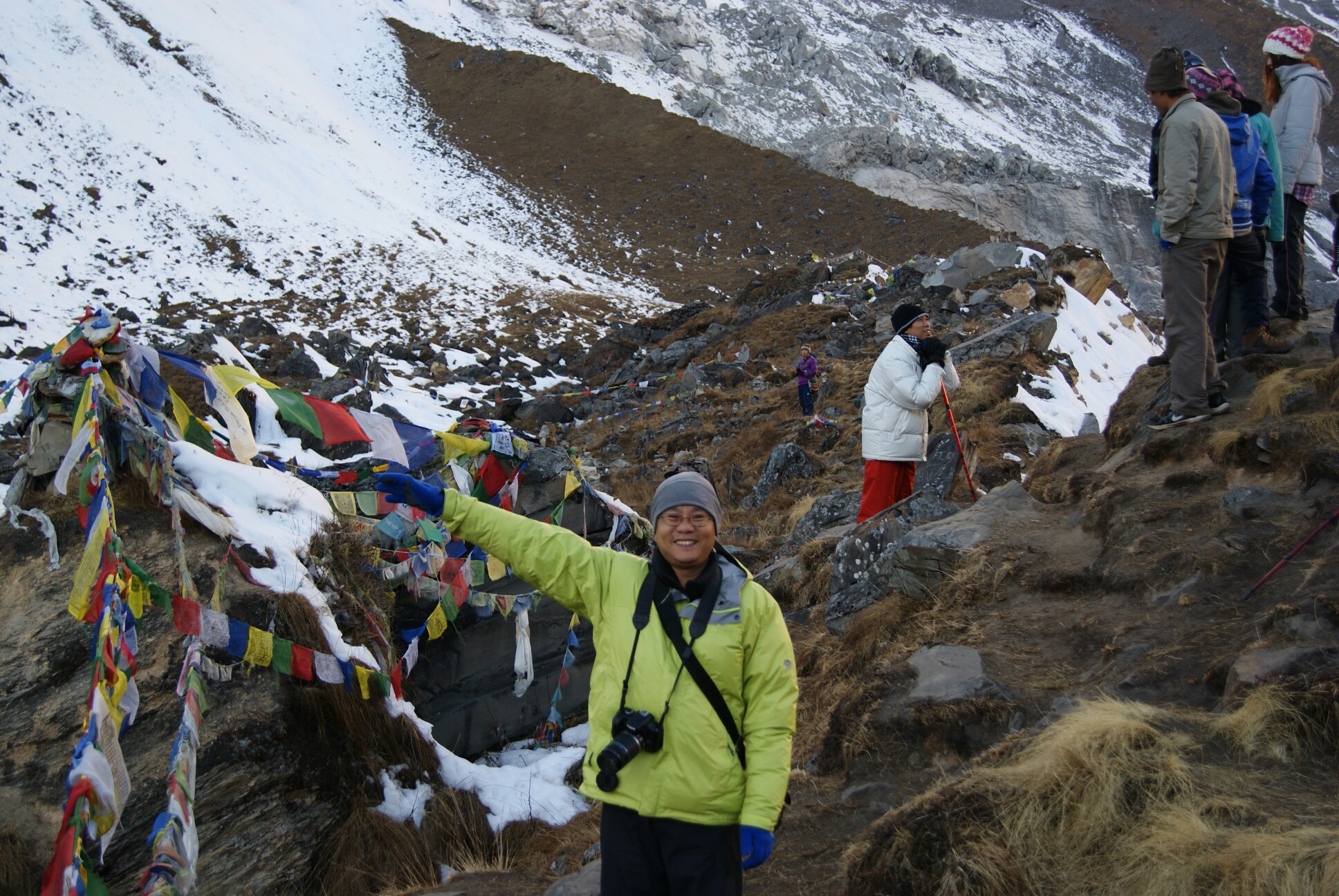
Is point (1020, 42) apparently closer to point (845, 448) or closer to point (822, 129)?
point (822, 129)

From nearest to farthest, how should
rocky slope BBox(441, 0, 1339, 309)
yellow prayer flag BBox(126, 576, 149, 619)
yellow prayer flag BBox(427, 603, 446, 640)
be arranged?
1. yellow prayer flag BBox(126, 576, 149, 619)
2. yellow prayer flag BBox(427, 603, 446, 640)
3. rocky slope BBox(441, 0, 1339, 309)

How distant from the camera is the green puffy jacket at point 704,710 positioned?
2.84 meters

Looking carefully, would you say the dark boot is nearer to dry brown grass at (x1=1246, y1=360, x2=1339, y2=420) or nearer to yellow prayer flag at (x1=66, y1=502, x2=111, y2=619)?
dry brown grass at (x1=1246, y1=360, x2=1339, y2=420)

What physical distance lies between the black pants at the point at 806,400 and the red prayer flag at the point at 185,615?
10214 millimetres

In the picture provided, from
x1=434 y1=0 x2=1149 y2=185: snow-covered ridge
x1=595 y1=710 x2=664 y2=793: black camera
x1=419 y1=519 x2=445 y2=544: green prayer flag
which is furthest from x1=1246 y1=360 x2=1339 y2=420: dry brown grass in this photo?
x1=434 y1=0 x2=1149 y2=185: snow-covered ridge

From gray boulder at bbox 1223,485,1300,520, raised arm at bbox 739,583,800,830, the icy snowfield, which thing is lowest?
the icy snowfield

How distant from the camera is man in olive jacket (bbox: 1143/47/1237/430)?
584cm

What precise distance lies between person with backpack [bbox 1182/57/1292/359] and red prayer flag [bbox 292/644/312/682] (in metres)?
6.10

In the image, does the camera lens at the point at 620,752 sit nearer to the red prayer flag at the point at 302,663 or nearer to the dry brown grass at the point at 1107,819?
the dry brown grass at the point at 1107,819

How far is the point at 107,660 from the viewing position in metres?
3.88

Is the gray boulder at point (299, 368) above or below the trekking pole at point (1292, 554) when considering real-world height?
below

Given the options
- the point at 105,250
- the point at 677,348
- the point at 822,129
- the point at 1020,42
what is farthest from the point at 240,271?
the point at 1020,42

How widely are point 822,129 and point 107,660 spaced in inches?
1886

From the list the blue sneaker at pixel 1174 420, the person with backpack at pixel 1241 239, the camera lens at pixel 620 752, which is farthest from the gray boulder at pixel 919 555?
the camera lens at pixel 620 752
